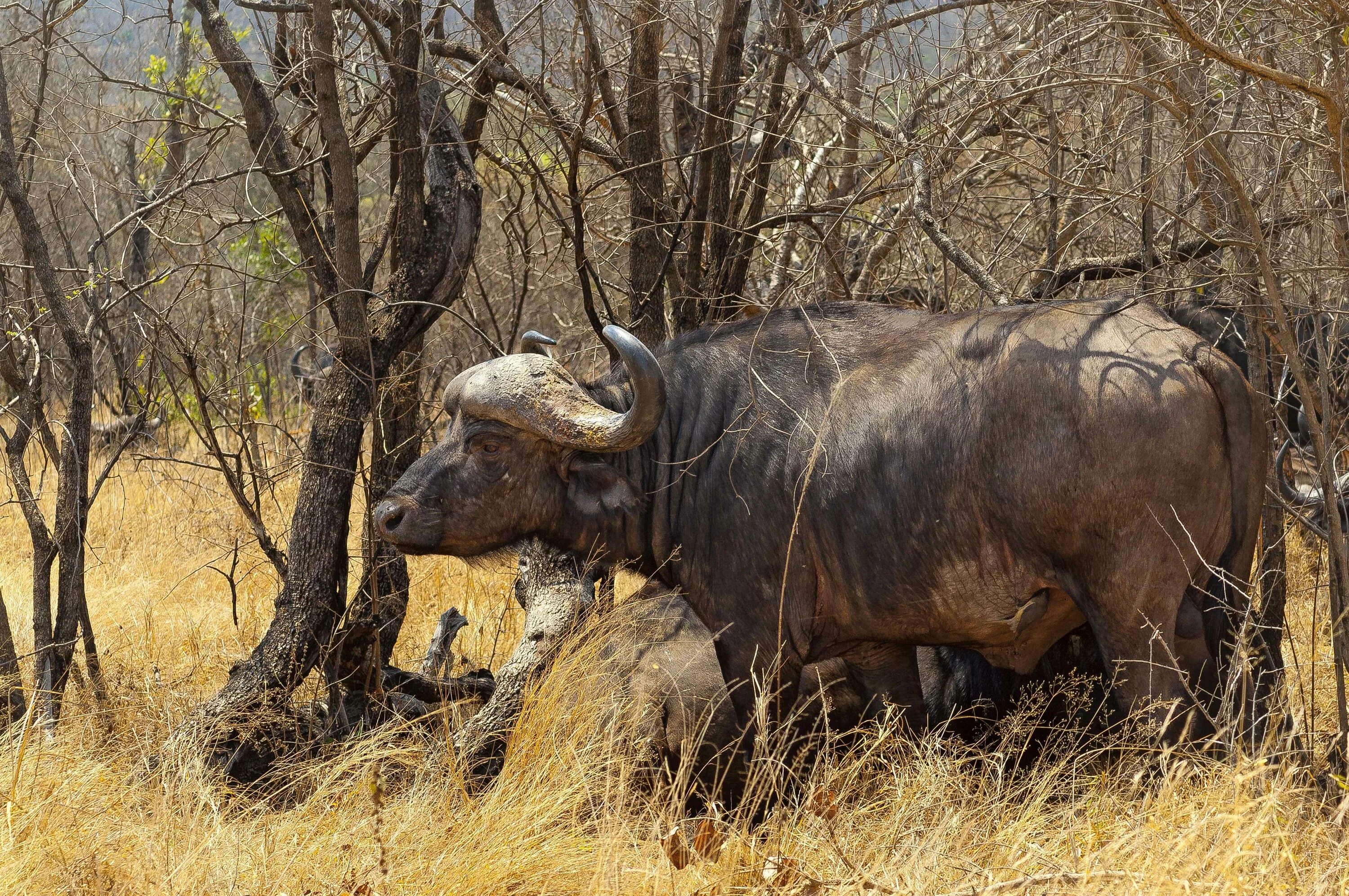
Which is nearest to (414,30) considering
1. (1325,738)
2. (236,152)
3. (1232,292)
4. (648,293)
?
(648,293)

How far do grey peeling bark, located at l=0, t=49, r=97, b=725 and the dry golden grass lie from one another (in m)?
0.20

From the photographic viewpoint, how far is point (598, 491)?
4.75m

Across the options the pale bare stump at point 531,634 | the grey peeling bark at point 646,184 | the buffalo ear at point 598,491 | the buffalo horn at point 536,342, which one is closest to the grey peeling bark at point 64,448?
the pale bare stump at point 531,634

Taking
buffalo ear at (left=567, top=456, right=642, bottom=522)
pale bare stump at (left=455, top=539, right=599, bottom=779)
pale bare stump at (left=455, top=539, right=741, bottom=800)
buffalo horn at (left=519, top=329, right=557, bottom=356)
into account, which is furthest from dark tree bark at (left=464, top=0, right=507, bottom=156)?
pale bare stump at (left=455, top=539, right=741, bottom=800)

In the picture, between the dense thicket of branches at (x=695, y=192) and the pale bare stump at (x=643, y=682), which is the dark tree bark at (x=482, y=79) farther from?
the pale bare stump at (x=643, y=682)

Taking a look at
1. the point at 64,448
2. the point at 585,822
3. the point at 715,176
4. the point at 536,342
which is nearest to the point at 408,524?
the point at 536,342

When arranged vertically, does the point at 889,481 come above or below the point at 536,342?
below

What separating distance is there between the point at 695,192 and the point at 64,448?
2986 mm

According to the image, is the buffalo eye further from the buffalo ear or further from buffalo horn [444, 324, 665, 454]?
the buffalo ear

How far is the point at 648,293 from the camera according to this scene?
231 inches

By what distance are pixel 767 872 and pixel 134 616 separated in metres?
4.35

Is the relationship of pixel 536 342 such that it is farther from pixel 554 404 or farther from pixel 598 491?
pixel 598 491

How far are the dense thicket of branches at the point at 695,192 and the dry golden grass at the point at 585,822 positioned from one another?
0.63 m

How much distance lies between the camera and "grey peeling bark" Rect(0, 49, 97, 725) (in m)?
4.57
